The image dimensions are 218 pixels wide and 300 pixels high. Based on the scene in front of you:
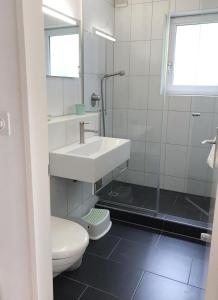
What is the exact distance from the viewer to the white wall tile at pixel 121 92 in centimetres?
299

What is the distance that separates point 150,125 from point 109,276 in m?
1.72

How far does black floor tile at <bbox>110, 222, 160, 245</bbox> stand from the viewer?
2.34 m

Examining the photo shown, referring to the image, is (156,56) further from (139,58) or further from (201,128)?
(201,128)

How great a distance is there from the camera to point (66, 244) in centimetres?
156

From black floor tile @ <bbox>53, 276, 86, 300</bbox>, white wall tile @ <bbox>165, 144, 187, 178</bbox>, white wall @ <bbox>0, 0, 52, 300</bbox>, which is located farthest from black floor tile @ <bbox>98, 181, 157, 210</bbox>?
white wall @ <bbox>0, 0, 52, 300</bbox>

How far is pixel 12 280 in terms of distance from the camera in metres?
1.32

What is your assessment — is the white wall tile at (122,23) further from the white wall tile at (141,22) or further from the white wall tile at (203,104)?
the white wall tile at (203,104)

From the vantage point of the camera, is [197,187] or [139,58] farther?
[197,187]

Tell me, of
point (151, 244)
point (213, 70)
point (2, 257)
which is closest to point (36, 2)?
point (2, 257)

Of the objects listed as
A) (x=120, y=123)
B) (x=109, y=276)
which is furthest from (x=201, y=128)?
(x=109, y=276)

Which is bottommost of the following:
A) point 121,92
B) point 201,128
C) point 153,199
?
point 153,199

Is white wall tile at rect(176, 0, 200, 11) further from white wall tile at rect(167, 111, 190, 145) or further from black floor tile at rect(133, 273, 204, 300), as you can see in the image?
black floor tile at rect(133, 273, 204, 300)

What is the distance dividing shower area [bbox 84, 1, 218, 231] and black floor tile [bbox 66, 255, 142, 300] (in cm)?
76

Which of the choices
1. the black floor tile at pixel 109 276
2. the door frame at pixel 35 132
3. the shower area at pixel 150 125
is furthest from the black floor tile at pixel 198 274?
the door frame at pixel 35 132
